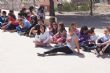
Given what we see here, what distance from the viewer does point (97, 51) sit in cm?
1239

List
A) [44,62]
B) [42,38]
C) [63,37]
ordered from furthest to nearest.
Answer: [63,37], [42,38], [44,62]

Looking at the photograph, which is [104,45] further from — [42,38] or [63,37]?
[42,38]

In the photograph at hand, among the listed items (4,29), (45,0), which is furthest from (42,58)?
(45,0)

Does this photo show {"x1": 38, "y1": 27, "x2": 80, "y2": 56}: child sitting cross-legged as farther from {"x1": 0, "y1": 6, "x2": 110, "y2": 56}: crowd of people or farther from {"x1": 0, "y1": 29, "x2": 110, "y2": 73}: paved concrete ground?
{"x1": 0, "y1": 29, "x2": 110, "y2": 73}: paved concrete ground

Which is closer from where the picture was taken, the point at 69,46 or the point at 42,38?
the point at 69,46

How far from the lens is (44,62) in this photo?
11.6 meters

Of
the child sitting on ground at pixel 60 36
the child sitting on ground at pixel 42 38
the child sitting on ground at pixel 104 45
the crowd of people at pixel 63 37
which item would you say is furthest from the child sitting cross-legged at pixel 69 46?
the child sitting on ground at pixel 42 38

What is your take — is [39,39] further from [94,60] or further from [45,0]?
[45,0]

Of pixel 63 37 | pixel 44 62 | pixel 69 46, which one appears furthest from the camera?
pixel 63 37

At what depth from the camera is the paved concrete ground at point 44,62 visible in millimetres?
10680

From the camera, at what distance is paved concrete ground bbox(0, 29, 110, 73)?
35.0ft

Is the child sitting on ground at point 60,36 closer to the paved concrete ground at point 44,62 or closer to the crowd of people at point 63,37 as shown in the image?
the crowd of people at point 63,37

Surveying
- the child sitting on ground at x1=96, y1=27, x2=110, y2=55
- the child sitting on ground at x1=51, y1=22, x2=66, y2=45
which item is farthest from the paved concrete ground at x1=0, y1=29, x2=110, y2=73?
the child sitting on ground at x1=51, y1=22, x2=66, y2=45

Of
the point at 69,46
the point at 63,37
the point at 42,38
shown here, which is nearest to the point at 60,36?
the point at 63,37
